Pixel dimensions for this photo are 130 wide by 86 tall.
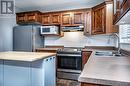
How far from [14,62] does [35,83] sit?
1.78 feet

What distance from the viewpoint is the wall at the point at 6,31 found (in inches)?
153

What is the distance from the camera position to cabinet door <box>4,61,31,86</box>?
2270mm

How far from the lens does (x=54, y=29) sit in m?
4.07

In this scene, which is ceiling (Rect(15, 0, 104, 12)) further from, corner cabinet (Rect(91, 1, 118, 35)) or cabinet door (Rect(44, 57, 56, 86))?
cabinet door (Rect(44, 57, 56, 86))

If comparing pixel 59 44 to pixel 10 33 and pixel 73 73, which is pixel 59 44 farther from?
pixel 10 33

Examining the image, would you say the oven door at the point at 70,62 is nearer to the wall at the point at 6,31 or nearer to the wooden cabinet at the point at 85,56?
the wooden cabinet at the point at 85,56

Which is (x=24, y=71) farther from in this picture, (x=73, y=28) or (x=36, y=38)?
(x=73, y=28)

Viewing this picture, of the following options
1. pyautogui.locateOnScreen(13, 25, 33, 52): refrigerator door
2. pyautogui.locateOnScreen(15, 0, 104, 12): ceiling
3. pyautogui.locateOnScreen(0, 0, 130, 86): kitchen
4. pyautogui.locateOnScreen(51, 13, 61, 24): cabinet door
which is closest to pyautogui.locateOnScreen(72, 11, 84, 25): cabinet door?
pyautogui.locateOnScreen(0, 0, 130, 86): kitchen

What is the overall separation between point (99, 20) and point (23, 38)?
2438mm

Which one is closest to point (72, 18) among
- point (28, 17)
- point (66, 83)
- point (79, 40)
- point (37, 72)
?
point (79, 40)

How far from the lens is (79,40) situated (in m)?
4.33

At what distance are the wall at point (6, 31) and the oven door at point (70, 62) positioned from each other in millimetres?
1711

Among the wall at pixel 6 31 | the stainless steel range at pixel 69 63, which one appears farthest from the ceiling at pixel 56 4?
the stainless steel range at pixel 69 63

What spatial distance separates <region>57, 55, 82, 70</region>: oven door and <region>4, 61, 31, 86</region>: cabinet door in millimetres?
1671
